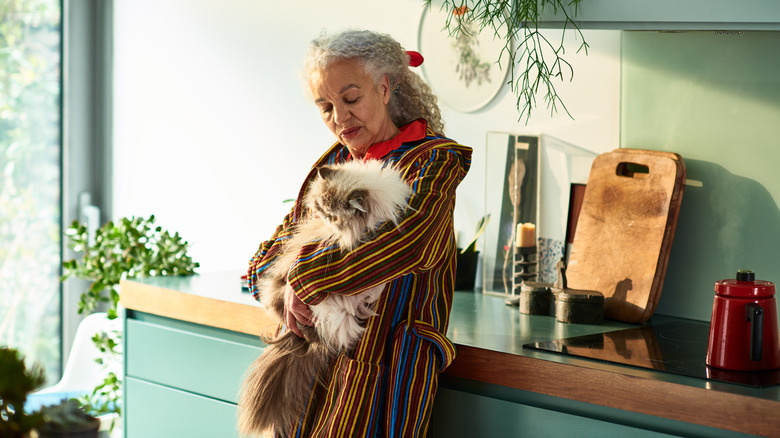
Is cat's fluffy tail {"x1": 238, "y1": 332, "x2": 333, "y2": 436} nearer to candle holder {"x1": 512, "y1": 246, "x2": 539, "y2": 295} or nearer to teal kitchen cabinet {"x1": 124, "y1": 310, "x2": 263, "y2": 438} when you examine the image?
teal kitchen cabinet {"x1": 124, "y1": 310, "x2": 263, "y2": 438}

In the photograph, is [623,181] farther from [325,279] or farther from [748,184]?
[325,279]

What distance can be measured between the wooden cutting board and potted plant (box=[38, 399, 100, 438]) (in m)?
1.34

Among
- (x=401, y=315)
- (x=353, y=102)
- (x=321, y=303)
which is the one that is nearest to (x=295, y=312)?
(x=321, y=303)

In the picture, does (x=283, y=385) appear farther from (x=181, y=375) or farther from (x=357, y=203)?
(x=181, y=375)

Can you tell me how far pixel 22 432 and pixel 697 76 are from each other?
1598mm

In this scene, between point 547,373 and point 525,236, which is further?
point 525,236

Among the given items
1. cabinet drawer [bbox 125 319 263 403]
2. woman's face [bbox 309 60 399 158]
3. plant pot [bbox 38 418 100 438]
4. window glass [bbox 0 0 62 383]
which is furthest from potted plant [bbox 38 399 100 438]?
window glass [bbox 0 0 62 383]

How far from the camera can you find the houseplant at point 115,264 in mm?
2633

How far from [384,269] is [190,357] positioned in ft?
3.26

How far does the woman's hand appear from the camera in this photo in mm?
1464

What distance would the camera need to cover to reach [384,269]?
1.35 metres

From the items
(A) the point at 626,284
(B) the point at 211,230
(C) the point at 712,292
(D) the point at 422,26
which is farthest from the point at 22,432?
(B) the point at 211,230

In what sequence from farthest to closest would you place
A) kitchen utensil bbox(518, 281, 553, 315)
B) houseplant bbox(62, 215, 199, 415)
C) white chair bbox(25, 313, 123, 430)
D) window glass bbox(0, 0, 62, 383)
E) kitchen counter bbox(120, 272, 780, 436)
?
1. window glass bbox(0, 0, 62, 383)
2. white chair bbox(25, 313, 123, 430)
3. houseplant bbox(62, 215, 199, 415)
4. kitchen utensil bbox(518, 281, 553, 315)
5. kitchen counter bbox(120, 272, 780, 436)

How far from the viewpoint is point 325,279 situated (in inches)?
53.9
